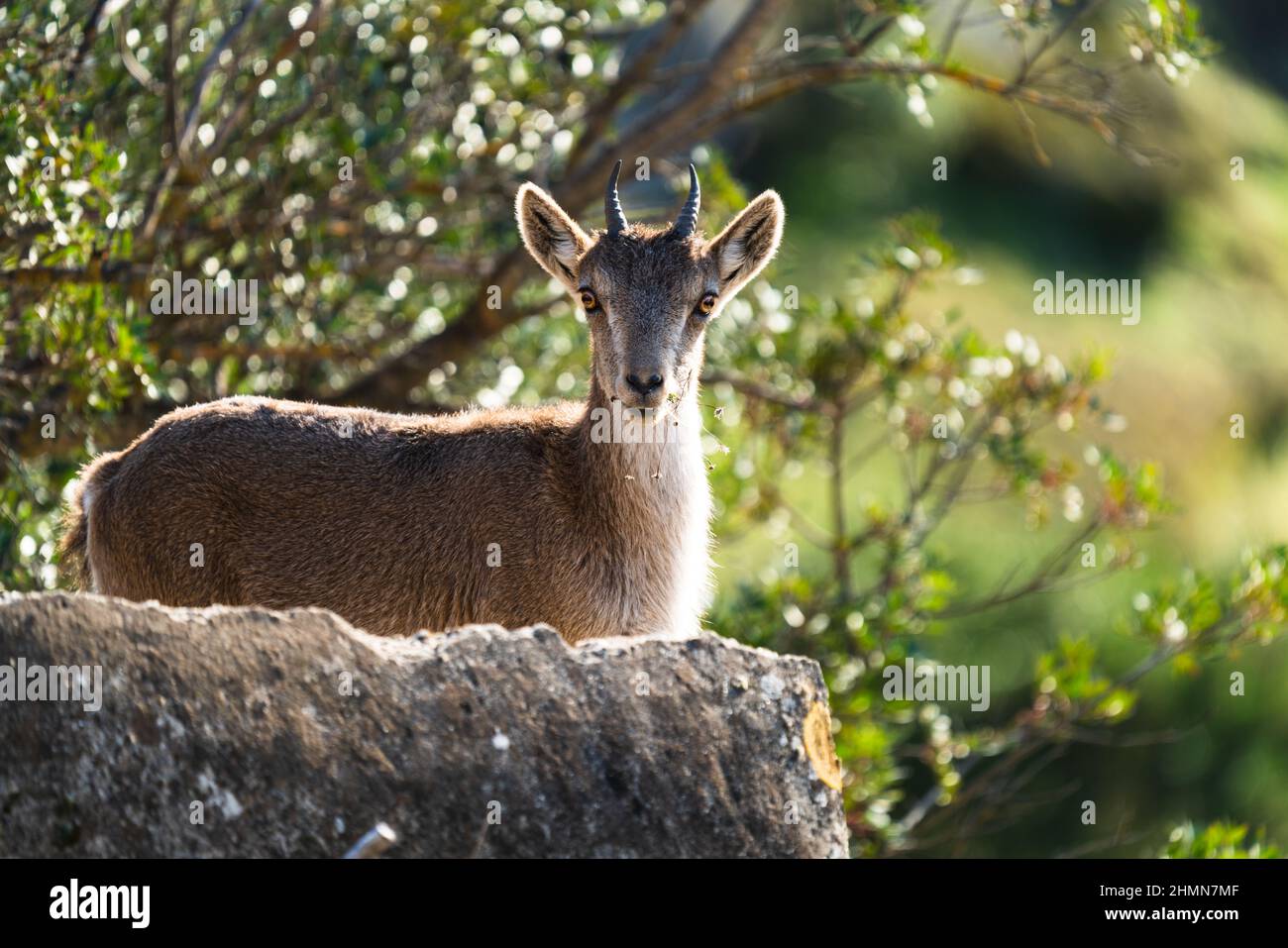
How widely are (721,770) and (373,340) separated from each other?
807cm

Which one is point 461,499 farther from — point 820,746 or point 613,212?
point 820,746

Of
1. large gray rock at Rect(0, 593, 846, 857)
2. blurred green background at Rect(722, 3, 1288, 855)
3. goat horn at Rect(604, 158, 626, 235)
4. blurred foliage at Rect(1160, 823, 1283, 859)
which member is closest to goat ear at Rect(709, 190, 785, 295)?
goat horn at Rect(604, 158, 626, 235)

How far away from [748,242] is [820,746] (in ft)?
14.0

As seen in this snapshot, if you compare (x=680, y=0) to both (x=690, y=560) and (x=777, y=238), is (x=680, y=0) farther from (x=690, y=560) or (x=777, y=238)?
(x=690, y=560)

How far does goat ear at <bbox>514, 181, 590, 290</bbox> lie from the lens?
1048cm

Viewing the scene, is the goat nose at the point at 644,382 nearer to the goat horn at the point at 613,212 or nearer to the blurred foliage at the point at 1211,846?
the goat horn at the point at 613,212

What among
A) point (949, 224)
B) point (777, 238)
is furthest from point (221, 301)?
point (949, 224)

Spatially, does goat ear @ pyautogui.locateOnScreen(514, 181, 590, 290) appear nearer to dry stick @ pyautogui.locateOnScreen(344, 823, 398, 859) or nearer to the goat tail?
the goat tail

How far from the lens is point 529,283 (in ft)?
48.6

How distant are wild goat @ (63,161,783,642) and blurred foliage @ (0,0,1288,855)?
1.87 meters

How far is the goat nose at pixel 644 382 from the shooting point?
918cm

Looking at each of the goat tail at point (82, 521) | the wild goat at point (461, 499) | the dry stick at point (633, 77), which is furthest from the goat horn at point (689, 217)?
the dry stick at point (633, 77)

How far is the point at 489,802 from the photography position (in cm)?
629

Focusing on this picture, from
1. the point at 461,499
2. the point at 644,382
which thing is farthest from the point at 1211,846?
the point at 461,499
